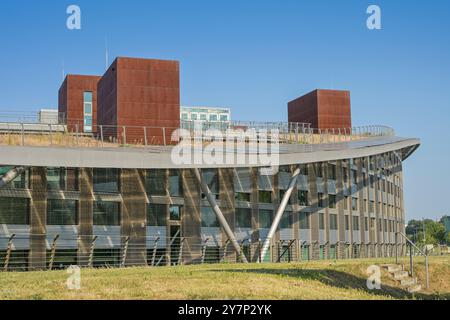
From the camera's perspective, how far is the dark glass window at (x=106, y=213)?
3941 centimetres

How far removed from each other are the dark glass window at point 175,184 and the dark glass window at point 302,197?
514 inches

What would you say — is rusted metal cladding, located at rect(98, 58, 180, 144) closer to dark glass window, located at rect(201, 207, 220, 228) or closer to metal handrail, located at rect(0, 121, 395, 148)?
metal handrail, located at rect(0, 121, 395, 148)

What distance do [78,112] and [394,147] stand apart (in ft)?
107

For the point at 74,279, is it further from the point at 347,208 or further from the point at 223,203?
the point at 347,208

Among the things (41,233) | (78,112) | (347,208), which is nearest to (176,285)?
(41,233)

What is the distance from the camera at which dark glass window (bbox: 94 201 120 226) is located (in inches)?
1551

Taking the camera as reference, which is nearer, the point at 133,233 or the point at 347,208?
the point at 133,233

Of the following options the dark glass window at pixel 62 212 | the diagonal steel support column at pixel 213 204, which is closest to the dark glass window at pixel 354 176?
the diagonal steel support column at pixel 213 204

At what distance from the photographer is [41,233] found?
3700cm

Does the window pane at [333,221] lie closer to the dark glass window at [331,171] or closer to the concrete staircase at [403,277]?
the dark glass window at [331,171]

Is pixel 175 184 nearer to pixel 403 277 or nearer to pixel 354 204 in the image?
pixel 403 277

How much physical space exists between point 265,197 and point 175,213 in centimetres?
881

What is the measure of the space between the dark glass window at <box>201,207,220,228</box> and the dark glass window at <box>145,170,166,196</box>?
12.0ft

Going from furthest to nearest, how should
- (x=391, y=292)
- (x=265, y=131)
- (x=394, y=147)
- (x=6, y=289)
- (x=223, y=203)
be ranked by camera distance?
(x=394, y=147) → (x=265, y=131) → (x=223, y=203) → (x=391, y=292) → (x=6, y=289)
